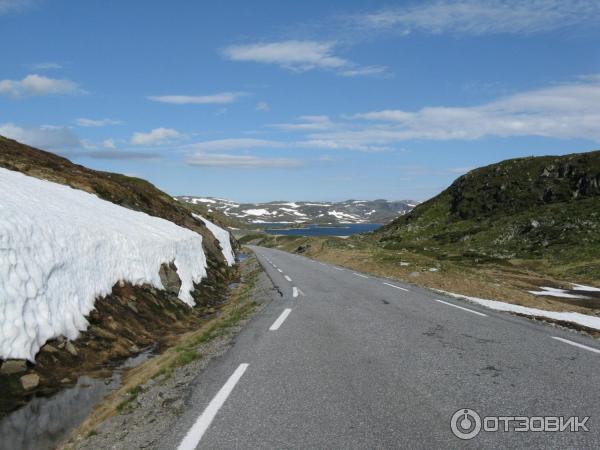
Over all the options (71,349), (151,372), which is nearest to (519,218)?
(151,372)

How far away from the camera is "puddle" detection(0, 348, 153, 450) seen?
5.73 metres

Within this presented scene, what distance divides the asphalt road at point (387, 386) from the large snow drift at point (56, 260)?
3740 millimetres

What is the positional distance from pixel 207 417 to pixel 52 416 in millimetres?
2936

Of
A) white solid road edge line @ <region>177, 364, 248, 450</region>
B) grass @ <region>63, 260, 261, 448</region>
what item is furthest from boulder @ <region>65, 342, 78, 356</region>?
white solid road edge line @ <region>177, 364, 248, 450</region>

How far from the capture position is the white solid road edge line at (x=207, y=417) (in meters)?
4.67

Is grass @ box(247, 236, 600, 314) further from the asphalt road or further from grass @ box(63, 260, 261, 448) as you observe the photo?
grass @ box(63, 260, 261, 448)

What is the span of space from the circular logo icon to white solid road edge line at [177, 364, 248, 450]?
2829 millimetres

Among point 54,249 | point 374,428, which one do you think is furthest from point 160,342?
point 374,428

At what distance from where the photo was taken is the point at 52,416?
6566mm

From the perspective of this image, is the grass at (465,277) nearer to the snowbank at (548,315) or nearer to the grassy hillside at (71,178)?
the snowbank at (548,315)

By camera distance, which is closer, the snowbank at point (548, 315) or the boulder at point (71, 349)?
the boulder at point (71, 349)

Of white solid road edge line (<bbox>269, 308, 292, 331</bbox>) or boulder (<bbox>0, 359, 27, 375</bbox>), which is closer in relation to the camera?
boulder (<bbox>0, 359, 27, 375</bbox>)

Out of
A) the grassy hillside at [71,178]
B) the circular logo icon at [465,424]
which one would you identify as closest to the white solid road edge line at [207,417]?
the circular logo icon at [465,424]

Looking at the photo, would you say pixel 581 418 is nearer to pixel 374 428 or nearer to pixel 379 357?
pixel 374 428
